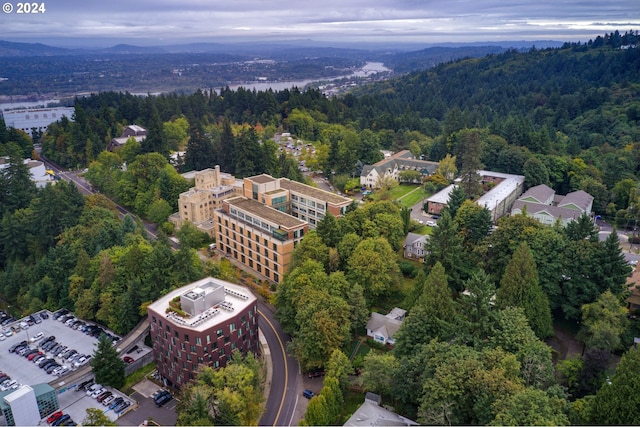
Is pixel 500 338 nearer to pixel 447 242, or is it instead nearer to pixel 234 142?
pixel 447 242

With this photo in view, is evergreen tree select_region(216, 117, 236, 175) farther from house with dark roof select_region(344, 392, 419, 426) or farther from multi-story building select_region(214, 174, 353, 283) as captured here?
house with dark roof select_region(344, 392, 419, 426)

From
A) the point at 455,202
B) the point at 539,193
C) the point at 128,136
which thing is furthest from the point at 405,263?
the point at 128,136

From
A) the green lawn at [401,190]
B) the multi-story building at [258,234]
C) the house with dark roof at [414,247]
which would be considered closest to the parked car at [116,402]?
the multi-story building at [258,234]

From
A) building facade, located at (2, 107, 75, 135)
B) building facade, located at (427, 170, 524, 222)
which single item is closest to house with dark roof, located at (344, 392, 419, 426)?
building facade, located at (427, 170, 524, 222)

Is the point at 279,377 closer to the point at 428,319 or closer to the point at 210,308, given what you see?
the point at 210,308

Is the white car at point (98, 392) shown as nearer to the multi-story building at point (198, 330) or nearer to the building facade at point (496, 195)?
the multi-story building at point (198, 330)

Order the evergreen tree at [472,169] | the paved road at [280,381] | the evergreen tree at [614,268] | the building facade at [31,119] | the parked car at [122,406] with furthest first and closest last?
the building facade at [31,119], the evergreen tree at [472,169], the evergreen tree at [614,268], the parked car at [122,406], the paved road at [280,381]
